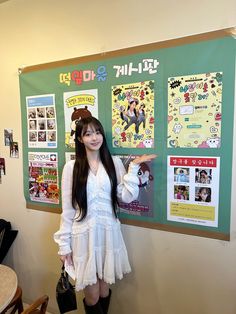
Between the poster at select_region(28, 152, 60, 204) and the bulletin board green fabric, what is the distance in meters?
0.07

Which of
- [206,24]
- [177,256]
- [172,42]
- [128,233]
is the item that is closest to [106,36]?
[172,42]

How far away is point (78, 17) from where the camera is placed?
1.70m

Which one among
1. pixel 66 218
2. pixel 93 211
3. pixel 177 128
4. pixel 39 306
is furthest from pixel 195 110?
pixel 39 306

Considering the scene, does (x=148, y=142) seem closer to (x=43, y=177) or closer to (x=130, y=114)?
(x=130, y=114)

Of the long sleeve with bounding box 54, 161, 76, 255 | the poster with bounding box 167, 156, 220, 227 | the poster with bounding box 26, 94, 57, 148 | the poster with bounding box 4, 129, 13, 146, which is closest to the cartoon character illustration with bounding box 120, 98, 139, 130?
the poster with bounding box 167, 156, 220, 227

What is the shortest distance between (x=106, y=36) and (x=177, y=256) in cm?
148

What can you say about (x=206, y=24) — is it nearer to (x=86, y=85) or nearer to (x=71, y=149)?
(x=86, y=85)

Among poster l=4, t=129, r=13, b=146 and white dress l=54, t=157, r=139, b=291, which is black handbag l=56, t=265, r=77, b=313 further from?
poster l=4, t=129, r=13, b=146

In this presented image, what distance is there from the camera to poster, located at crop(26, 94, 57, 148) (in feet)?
6.10

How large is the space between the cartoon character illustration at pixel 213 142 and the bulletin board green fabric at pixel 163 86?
2 cm

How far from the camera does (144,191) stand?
1.59 meters

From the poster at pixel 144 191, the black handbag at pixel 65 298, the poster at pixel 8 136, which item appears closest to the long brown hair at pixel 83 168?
the poster at pixel 144 191

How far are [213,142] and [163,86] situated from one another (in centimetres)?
44

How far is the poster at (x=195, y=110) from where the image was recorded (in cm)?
136
